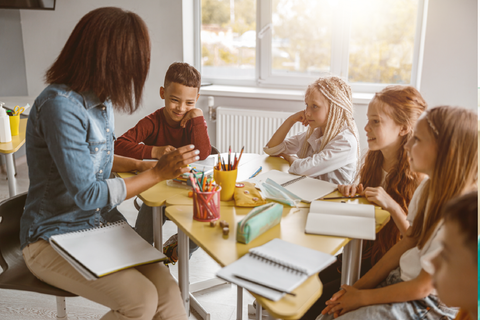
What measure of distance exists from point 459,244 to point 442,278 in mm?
81

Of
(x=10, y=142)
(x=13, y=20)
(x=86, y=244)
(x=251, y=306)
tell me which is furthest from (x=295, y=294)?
(x=13, y=20)

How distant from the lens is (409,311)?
1.05m

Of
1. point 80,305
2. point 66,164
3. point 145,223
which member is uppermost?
point 66,164

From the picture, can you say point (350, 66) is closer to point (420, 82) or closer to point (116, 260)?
point (420, 82)

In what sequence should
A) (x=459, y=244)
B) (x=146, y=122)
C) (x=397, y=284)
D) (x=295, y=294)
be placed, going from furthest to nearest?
(x=146, y=122) < (x=397, y=284) < (x=295, y=294) < (x=459, y=244)

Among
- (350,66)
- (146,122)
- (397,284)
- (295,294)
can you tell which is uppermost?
(350,66)

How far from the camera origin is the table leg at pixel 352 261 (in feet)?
3.88

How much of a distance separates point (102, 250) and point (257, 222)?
47cm

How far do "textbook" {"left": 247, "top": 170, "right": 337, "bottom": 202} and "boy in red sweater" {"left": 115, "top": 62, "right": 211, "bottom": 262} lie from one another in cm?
40

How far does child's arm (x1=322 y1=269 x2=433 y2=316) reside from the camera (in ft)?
3.42

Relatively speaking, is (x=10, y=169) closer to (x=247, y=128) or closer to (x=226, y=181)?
(x=226, y=181)

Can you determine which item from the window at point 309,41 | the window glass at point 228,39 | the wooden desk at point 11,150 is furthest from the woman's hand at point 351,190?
the window glass at point 228,39

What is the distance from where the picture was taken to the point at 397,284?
1.08 meters

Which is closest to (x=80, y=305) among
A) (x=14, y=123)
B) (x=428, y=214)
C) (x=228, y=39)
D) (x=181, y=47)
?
(x=14, y=123)
